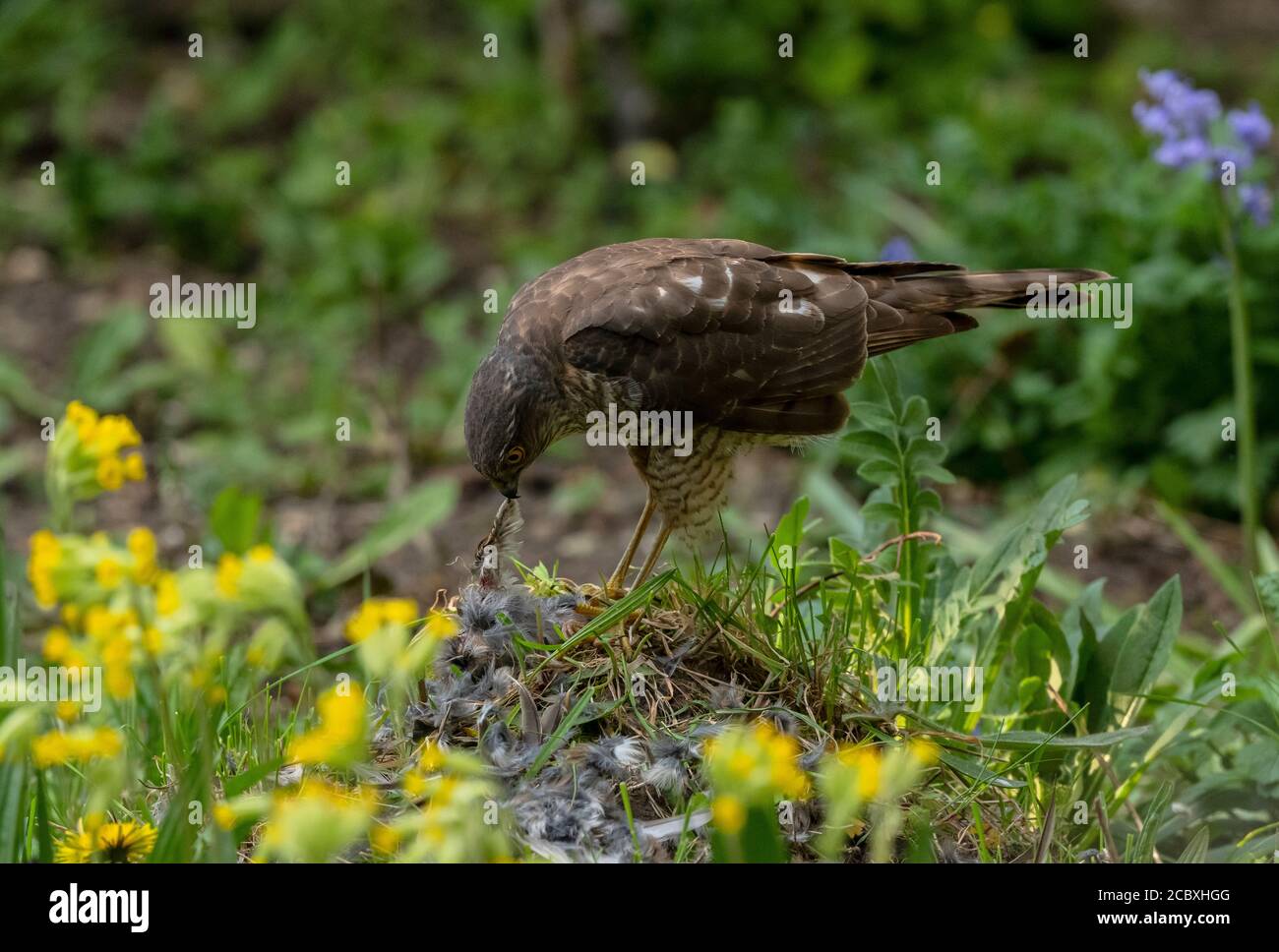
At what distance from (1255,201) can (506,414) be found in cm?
253

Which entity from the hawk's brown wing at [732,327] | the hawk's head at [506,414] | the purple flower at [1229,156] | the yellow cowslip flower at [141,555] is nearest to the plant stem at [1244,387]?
the purple flower at [1229,156]

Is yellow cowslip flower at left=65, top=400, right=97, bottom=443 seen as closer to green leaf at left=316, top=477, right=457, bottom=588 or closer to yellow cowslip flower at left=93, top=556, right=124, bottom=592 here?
yellow cowslip flower at left=93, top=556, right=124, bottom=592

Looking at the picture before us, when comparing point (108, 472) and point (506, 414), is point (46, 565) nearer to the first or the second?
point (108, 472)

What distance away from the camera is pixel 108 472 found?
8.18ft

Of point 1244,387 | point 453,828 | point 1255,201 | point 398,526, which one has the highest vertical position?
point 1255,201

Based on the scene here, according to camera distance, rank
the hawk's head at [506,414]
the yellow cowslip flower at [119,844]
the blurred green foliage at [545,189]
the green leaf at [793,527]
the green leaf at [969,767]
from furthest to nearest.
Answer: the blurred green foliage at [545,189] < the hawk's head at [506,414] < the green leaf at [793,527] < the green leaf at [969,767] < the yellow cowslip flower at [119,844]

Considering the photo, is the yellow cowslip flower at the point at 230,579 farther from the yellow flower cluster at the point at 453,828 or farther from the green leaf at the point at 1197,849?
the green leaf at the point at 1197,849

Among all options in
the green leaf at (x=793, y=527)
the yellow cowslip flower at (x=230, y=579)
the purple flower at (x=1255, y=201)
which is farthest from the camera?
the purple flower at (x=1255, y=201)

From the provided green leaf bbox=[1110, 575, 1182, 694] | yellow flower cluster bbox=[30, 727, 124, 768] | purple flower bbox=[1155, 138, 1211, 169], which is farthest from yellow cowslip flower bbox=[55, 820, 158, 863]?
purple flower bbox=[1155, 138, 1211, 169]

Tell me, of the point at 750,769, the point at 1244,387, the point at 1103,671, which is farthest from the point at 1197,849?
the point at 1244,387

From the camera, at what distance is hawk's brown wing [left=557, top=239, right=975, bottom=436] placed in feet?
11.9

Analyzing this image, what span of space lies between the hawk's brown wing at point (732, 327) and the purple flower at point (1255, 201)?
4.55ft

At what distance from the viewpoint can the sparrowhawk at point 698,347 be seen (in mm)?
3633
